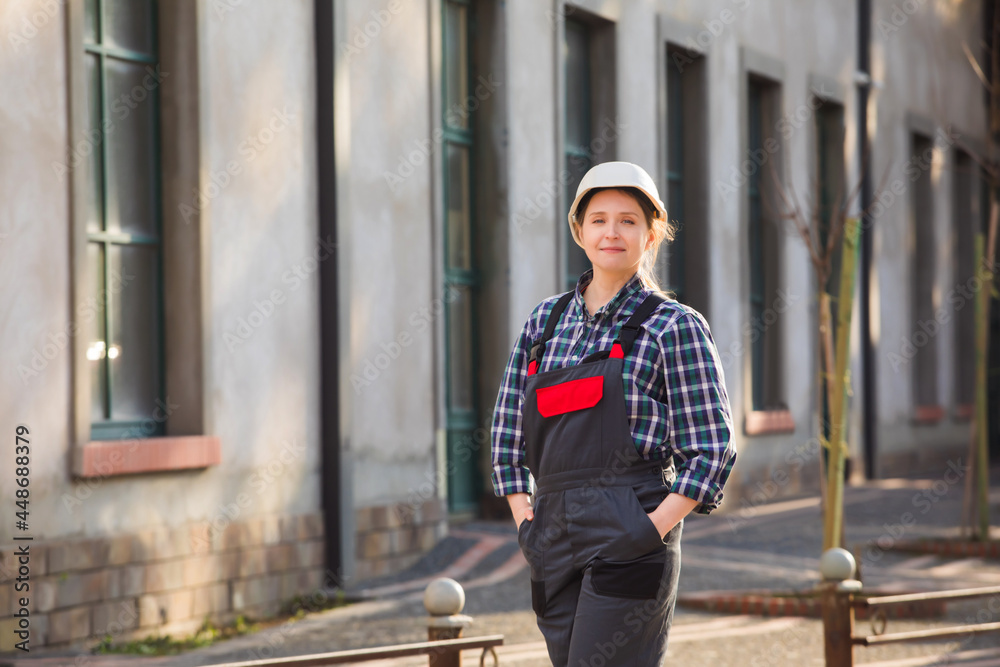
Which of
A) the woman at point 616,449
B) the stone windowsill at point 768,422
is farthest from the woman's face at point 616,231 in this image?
the stone windowsill at point 768,422

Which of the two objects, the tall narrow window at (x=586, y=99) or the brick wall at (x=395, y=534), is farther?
the tall narrow window at (x=586, y=99)

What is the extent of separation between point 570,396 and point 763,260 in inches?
574

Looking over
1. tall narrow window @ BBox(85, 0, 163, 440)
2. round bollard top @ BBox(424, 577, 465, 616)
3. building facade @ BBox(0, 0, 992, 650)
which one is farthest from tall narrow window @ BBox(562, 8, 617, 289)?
round bollard top @ BBox(424, 577, 465, 616)

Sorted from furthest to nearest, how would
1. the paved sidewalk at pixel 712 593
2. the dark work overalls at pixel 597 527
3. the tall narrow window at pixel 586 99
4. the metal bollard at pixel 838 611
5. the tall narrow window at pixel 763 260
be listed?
the tall narrow window at pixel 763 260, the tall narrow window at pixel 586 99, the paved sidewalk at pixel 712 593, the metal bollard at pixel 838 611, the dark work overalls at pixel 597 527

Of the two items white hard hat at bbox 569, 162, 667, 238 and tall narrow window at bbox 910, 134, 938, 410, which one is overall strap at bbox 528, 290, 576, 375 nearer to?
white hard hat at bbox 569, 162, 667, 238

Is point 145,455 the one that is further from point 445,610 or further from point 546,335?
point 546,335

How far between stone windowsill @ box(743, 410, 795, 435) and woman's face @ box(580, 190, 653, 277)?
12862mm

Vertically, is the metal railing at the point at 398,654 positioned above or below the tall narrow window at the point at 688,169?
below

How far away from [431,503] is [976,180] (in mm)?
16322

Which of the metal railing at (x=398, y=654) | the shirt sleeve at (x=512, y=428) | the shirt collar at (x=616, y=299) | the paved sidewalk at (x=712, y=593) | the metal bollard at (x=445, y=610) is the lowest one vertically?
the paved sidewalk at (x=712, y=593)

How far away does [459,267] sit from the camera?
12266 mm

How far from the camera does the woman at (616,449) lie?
3357 mm

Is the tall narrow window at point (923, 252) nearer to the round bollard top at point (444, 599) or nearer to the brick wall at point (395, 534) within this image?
the brick wall at point (395, 534)

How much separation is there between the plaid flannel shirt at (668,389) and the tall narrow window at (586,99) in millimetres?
10063
